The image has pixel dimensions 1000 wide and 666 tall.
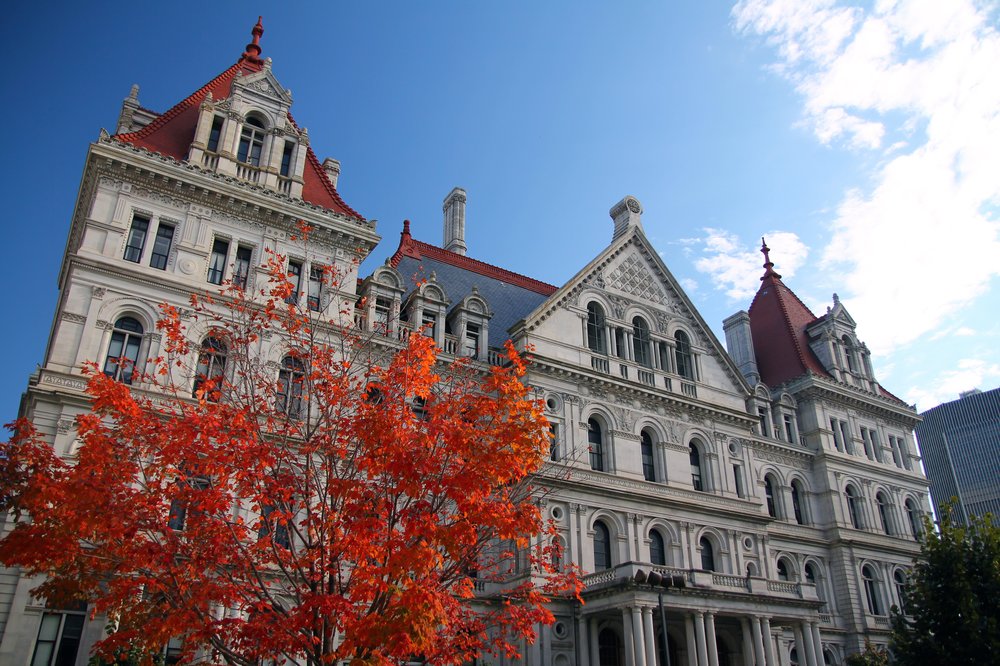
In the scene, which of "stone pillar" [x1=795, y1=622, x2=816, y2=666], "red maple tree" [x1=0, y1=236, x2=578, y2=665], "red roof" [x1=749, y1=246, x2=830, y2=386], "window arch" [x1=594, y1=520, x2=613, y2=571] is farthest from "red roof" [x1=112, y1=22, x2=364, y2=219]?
"red roof" [x1=749, y1=246, x2=830, y2=386]

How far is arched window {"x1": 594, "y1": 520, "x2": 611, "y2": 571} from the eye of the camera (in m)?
31.1

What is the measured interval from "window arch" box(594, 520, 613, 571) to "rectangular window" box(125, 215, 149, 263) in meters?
19.8

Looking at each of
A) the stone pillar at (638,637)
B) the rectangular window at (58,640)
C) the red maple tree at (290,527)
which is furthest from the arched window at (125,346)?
the stone pillar at (638,637)

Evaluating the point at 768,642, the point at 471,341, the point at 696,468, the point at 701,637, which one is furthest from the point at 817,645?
the point at 471,341

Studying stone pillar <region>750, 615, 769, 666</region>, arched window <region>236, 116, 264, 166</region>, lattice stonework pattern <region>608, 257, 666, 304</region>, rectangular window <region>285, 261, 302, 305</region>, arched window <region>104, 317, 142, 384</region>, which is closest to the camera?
arched window <region>104, 317, 142, 384</region>

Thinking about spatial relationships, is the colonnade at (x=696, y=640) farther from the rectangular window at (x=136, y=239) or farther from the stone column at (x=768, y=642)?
the rectangular window at (x=136, y=239)

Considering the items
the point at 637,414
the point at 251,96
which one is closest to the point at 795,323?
the point at 637,414

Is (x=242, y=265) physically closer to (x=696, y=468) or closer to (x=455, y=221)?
(x=455, y=221)

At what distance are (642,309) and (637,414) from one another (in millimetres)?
5659

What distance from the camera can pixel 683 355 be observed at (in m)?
38.4

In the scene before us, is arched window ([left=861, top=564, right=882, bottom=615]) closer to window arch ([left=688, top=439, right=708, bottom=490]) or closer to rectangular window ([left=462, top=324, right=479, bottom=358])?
window arch ([left=688, top=439, right=708, bottom=490])

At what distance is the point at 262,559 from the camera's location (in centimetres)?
1584

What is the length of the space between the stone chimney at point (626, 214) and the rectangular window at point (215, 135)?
20.6 meters

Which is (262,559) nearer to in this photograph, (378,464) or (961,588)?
(378,464)
